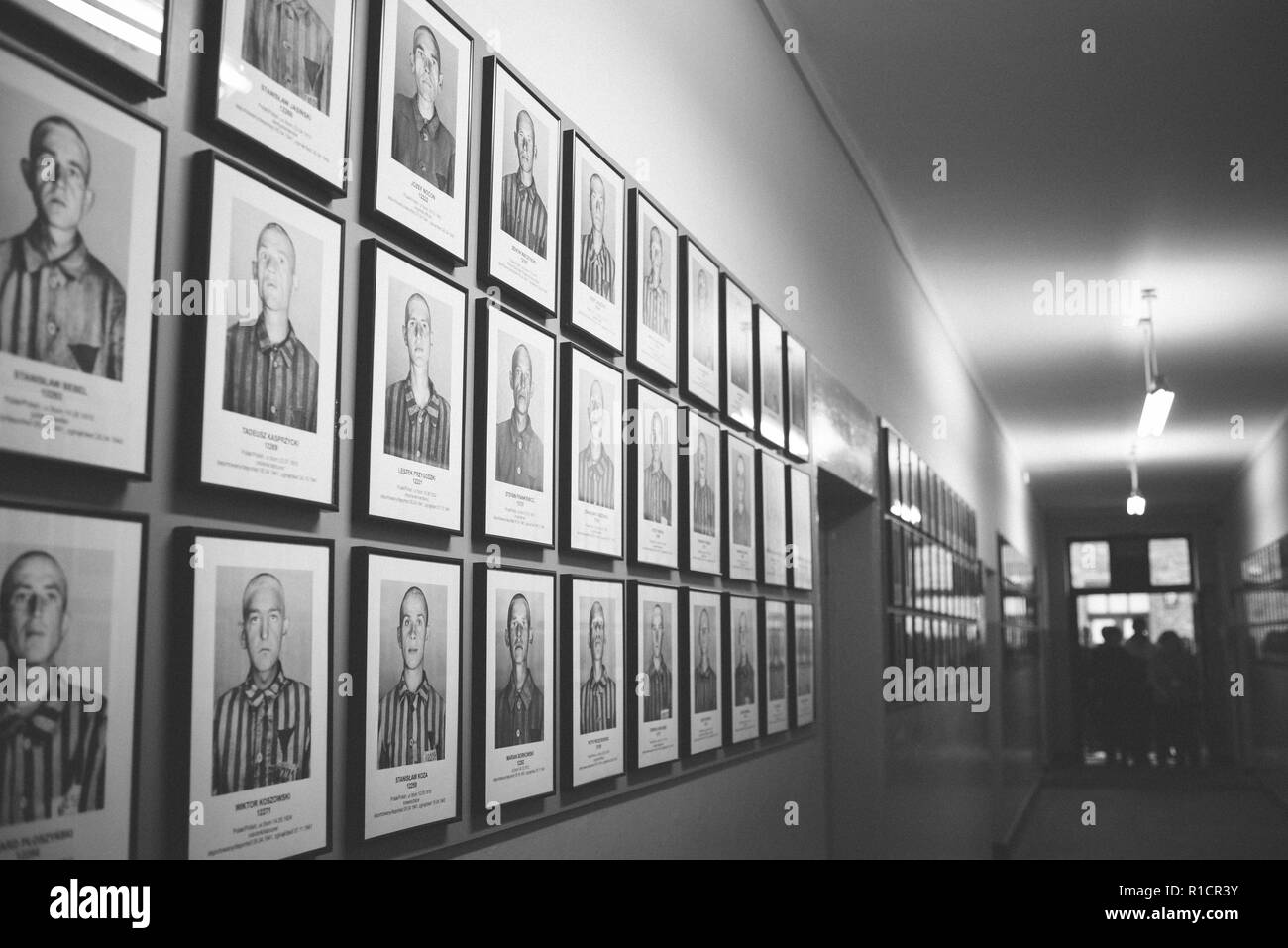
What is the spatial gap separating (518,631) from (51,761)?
3.30 feet

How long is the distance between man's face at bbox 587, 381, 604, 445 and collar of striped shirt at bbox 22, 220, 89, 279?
4.22 ft

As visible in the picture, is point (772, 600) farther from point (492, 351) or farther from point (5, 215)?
point (5, 215)

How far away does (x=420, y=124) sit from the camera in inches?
73.2

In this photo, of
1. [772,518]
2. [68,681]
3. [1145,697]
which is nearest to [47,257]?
[68,681]

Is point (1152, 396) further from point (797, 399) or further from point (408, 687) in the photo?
point (408, 687)

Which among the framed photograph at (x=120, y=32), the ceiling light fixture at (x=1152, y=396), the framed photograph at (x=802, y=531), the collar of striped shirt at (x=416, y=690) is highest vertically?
the ceiling light fixture at (x=1152, y=396)

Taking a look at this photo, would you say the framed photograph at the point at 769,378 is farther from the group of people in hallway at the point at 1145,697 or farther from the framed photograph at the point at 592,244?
the group of people in hallway at the point at 1145,697

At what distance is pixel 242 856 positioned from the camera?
1382 mm

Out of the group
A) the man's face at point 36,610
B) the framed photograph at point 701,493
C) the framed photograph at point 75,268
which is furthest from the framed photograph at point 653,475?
the man's face at point 36,610

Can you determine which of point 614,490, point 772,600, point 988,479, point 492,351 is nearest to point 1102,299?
point 988,479

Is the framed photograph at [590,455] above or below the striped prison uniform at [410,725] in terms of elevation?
above

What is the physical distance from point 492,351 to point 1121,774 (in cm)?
1585

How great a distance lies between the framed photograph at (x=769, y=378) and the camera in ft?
12.0

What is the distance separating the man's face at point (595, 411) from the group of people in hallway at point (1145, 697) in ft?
48.0
